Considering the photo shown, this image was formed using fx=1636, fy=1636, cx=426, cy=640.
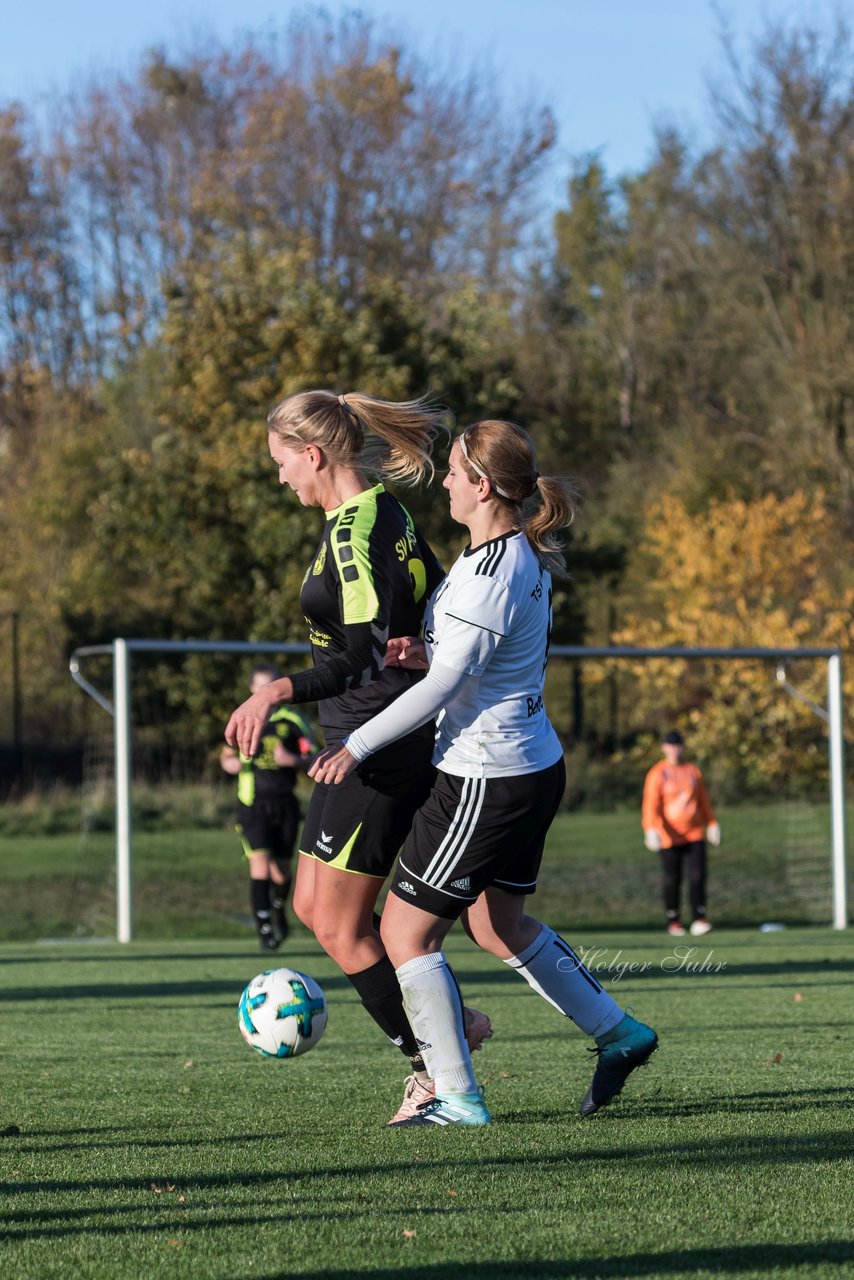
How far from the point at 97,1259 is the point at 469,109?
1466 inches

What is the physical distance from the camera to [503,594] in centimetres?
415

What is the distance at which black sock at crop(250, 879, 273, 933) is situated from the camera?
1199 cm

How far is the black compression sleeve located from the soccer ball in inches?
39.8

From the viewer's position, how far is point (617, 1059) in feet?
14.5

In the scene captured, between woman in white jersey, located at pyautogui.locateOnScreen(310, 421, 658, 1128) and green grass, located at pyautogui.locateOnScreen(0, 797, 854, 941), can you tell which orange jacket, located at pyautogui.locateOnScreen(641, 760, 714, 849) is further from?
woman in white jersey, located at pyautogui.locateOnScreen(310, 421, 658, 1128)

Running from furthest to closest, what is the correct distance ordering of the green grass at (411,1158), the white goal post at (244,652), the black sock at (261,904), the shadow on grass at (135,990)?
the white goal post at (244,652) < the black sock at (261,904) < the shadow on grass at (135,990) < the green grass at (411,1158)

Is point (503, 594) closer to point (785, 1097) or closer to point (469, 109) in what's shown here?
point (785, 1097)

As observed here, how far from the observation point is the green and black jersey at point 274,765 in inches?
487

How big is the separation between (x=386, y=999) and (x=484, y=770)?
0.82 metres

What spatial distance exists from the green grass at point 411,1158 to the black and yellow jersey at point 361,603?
1.15 m

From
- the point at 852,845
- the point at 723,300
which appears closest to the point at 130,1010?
the point at 852,845

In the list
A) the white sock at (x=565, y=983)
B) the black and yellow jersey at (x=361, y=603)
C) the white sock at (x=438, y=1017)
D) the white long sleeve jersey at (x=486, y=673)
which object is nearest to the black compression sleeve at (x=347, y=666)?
the black and yellow jersey at (x=361, y=603)

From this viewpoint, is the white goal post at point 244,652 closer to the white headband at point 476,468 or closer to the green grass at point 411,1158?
the green grass at point 411,1158

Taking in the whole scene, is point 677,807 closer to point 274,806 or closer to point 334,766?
point 274,806
